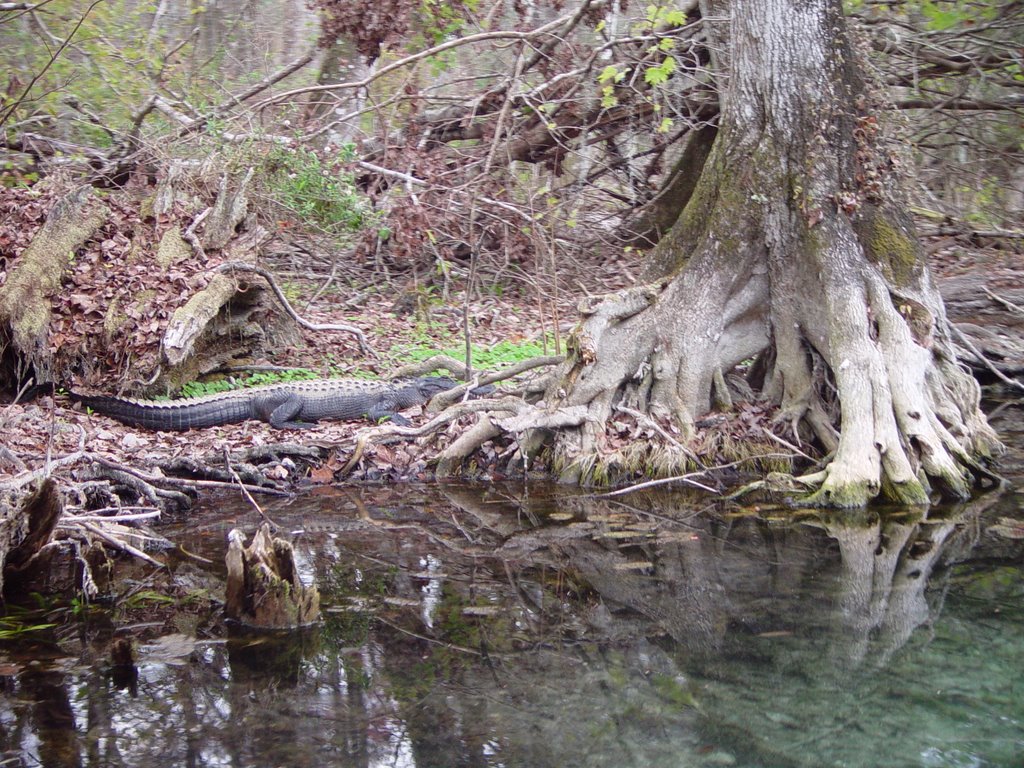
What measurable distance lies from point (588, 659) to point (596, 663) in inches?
2.2

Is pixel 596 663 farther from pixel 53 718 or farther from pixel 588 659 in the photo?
pixel 53 718

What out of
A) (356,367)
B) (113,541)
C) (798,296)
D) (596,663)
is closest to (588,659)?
(596,663)

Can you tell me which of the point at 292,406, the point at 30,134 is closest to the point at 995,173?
the point at 292,406

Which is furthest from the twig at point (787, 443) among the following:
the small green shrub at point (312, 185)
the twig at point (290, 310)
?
the small green shrub at point (312, 185)

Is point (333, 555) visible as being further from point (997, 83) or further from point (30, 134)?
point (997, 83)

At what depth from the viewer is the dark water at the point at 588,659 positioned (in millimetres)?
3660

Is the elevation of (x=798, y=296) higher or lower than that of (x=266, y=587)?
higher

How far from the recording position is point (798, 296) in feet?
23.8

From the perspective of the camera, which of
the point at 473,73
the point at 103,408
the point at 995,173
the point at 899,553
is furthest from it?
the point at 473,73

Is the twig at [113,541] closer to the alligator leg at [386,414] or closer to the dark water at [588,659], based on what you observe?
the dark water at [588,659]

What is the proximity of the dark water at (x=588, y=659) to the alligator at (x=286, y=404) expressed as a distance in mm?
1880

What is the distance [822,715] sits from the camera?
152 inches

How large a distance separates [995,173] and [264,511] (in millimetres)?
10856

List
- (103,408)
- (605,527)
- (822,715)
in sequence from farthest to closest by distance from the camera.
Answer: (103,408) < (605,527) < (822,715)
